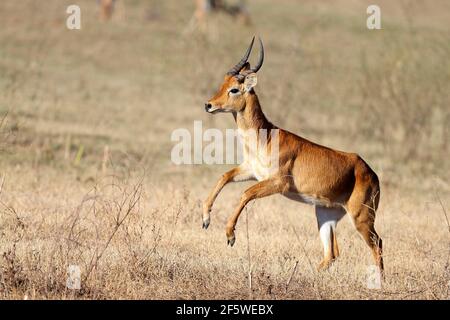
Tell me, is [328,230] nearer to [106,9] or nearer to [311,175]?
[311,175]

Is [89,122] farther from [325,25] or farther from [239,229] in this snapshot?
[325,25]

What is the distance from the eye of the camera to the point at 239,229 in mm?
12328

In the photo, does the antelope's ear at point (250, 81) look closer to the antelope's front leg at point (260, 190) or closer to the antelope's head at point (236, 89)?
the antelope's head at point (236, 89)

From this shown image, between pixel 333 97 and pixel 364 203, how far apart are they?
20.0m

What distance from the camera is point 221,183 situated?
1009 centimetres

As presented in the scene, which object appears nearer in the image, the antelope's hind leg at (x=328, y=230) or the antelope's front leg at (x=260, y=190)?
the antelope's front leg at (x=260, y=190)

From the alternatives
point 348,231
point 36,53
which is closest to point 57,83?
point 36,53

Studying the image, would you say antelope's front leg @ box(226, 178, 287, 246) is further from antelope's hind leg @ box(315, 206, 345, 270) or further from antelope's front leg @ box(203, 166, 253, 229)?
antelope's hind leg @ box(315, 206, 345, 270)

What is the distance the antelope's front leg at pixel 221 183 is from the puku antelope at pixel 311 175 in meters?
0.01

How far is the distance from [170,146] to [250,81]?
9.70m

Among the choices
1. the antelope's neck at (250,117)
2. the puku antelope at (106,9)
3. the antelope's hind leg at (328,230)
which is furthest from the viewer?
the puku antelope at (106,9)

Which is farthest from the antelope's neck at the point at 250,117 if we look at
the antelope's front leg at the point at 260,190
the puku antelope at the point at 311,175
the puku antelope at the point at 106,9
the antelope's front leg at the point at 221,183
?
the puku antelope at the point at 106,9

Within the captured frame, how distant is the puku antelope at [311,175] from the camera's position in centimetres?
1036

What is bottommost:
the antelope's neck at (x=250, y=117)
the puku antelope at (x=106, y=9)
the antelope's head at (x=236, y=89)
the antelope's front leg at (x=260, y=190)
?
the antelope's front leg at (x=260, y=190)
